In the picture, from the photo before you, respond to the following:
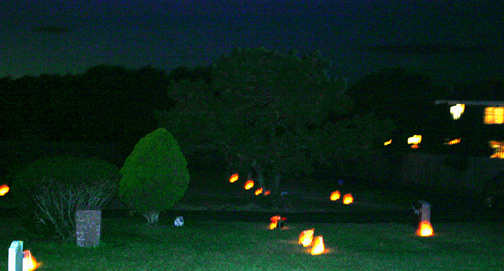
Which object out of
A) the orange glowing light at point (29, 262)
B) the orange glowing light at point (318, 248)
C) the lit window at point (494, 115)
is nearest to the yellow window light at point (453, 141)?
the lit window at point (494, 115)

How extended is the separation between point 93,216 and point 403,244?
19.5 ft

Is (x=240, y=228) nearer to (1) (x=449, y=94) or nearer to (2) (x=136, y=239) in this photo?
(2) (x=136, y=239)

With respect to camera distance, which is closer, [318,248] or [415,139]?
[318,248]

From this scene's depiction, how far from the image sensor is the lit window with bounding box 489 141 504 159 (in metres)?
32.2

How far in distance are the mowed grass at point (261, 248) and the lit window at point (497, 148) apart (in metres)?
19.0

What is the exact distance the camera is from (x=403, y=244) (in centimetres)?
1185

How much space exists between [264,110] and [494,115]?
27.7 metres

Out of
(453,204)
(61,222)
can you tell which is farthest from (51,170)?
(453,204)

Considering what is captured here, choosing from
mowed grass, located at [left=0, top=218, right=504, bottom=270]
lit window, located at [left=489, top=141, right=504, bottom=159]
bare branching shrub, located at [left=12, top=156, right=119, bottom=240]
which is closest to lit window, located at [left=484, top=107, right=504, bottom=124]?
lit window, located at [left=489, top=141, right=504, bottom=159]

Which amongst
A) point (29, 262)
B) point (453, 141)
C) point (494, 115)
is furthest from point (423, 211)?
point (494, 115)

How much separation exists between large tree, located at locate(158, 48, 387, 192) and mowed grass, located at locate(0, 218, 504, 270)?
4261 millimetres

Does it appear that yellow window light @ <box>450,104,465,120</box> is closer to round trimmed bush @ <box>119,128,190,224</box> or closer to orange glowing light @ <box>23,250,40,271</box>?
round trimmed bush @ <box>119,128,190,224</box>

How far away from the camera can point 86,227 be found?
10703 millimetres

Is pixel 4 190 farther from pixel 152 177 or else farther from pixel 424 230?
pixel 424 230
